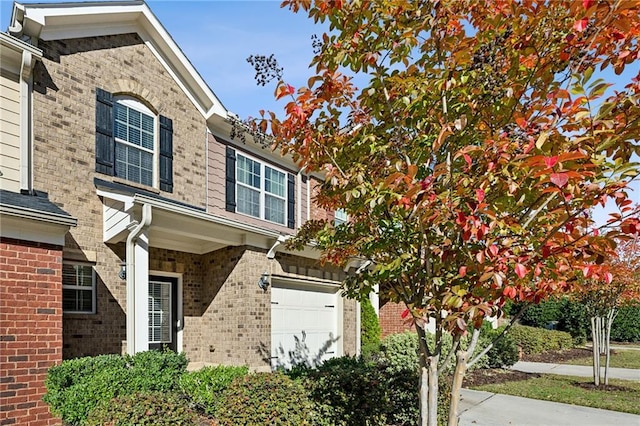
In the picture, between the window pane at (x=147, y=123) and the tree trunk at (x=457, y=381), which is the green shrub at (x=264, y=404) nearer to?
the tree trunk at (x=457, y=381)

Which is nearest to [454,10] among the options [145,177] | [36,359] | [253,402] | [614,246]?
[614,246]

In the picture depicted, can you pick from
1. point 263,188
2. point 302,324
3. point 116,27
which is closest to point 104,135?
point 116,27

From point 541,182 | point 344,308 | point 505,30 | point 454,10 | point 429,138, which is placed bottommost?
point 344,308

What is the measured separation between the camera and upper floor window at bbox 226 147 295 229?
11.3 meters

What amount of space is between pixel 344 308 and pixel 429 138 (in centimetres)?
1020

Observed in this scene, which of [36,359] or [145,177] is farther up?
[145,177]

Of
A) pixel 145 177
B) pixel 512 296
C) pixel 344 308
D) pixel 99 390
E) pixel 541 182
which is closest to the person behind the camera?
pixel 541 182

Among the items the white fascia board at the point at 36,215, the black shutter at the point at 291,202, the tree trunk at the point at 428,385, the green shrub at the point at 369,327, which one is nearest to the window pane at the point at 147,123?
the white fascia board at the point at 36,215

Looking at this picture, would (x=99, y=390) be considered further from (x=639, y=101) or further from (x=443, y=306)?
(x=639, y=101)

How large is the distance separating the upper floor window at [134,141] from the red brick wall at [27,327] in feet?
9.54

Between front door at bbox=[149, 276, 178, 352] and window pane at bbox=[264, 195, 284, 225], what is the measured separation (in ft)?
10.7

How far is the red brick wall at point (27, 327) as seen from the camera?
5633 mm

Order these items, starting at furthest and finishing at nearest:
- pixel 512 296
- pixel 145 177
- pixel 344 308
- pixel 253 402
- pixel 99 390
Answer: pixel 344 308
pixel 145 177
pixel 99 390
pixel 253 402
pixel 512 296

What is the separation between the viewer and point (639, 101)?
111 inches
